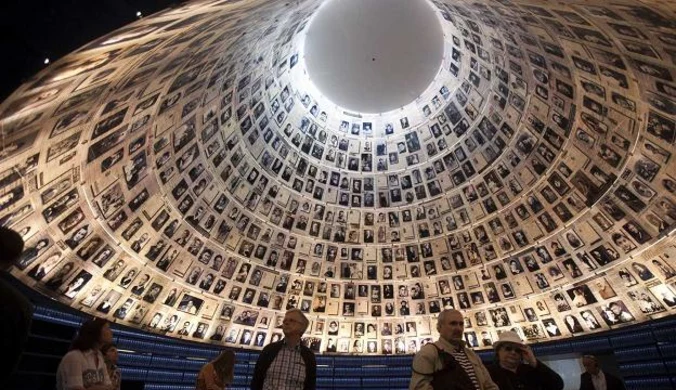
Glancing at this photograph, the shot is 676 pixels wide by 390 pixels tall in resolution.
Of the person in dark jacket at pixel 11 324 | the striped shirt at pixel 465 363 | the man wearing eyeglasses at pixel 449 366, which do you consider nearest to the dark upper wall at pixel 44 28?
the person in dark jacket at pixel 11 324

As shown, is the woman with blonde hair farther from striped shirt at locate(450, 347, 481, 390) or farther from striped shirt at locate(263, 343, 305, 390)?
→ striped shirt at locate(450, 347, 481, 390)

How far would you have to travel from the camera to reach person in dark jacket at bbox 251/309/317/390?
4.82m

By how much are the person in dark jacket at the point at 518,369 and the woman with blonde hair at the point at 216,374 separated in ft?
11.3

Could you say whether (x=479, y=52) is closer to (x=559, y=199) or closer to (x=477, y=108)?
(x=477, y=108)

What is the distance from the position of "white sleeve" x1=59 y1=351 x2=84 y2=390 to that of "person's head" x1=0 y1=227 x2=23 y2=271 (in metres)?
1.99

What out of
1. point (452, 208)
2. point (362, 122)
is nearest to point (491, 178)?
point (452, 208)

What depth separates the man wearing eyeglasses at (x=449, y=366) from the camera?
13.4 feet

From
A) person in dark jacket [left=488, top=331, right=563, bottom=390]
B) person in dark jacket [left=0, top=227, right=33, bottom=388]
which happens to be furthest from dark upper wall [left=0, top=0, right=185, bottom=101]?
person in dark jacket [left=488, top=331, right=563, bottom=390]

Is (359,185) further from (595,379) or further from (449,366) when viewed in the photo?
(449,366)

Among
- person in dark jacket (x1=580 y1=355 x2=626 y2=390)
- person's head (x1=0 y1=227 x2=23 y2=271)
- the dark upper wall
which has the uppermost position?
the dark upper wall

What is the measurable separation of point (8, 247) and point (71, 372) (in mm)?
2186

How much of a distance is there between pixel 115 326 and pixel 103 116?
25.9ft

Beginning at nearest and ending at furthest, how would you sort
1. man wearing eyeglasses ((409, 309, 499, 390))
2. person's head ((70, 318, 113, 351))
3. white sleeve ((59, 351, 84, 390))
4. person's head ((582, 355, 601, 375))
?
man wearing eyeglasses ((409, 309, 499, 390)), white sleeve ((59, 351, 84, 390)), person's head ((70, 318, 113, 351)), person's head ((582, 355, 601, 375))

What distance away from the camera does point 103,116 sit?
13.5m
